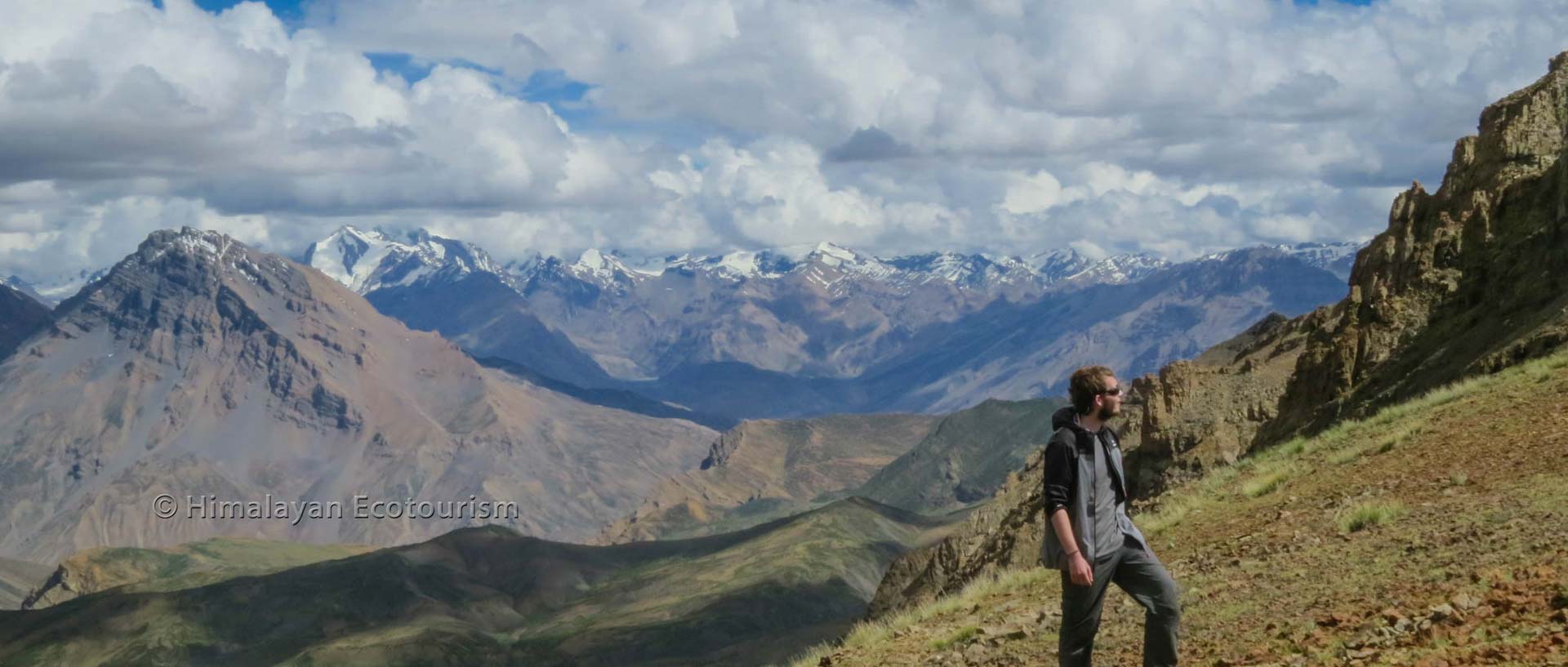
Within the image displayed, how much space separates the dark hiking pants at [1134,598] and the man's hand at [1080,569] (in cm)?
20

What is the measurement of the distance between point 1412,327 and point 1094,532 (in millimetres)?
35258

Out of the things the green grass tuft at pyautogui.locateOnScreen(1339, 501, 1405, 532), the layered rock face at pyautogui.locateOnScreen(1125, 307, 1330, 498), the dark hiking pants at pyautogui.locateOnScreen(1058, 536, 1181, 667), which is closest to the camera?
the dark hiking pants at pyautogui.locateOnScreen(1058, 536, 1181, 667)

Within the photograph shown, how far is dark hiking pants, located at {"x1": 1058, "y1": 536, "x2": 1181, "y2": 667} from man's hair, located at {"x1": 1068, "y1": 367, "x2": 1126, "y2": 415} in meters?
1.40

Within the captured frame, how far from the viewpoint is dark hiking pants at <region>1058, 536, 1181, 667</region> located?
46.6ft

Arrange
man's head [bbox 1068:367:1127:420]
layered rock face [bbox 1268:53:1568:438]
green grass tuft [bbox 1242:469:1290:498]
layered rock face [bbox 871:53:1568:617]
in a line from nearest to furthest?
man's head [bbox 1068:367:1127:420] < green grass tuft [bbox 1242:469:1290:498] < layered rock face [bbox 1268:53:1568:438] < layered rock face [bbox 871:53:1568:617]

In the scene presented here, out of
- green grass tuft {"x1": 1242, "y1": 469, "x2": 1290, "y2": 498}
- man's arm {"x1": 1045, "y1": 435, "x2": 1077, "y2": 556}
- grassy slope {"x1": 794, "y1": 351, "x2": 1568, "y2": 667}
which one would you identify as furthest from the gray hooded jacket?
green grass tuft {"x1": 1242, "y1": 469, "x2": 1290, "y2": 498}

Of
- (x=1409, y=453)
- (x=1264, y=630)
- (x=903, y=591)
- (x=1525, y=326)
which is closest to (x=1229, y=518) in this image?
(x=1409, y=453)

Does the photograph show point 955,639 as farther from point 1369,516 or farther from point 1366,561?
point 1369,516

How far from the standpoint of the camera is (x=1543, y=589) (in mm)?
13914

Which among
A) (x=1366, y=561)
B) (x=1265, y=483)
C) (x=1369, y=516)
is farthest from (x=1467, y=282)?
(x=1366, y=561)

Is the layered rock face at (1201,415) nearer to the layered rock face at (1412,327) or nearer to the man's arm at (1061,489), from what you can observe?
the layered rock face at (1412,327)

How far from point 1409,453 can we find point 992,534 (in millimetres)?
37151

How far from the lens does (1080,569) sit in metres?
13.8

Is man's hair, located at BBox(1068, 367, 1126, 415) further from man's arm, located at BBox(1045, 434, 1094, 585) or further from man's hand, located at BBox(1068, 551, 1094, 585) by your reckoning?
man's hand, located at BBox(1068, 551, 1094, 585)
